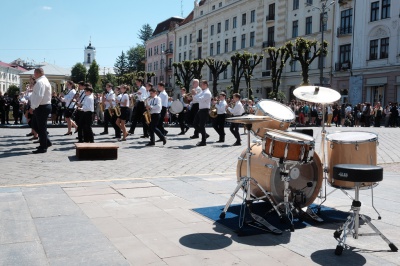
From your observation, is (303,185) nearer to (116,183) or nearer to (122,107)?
(116,183)

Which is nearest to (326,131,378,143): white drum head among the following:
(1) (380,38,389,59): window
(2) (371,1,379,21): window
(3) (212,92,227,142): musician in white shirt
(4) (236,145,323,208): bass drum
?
(4) (236,145,323,208): bass drum

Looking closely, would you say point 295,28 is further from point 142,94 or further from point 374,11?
point 142,94

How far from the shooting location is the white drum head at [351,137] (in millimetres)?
5438

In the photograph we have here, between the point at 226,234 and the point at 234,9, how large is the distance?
53.5m

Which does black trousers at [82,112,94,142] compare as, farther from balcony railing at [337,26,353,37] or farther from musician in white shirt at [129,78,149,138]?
balcony railing at [337,26,353,37]

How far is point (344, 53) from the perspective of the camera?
39.7 m

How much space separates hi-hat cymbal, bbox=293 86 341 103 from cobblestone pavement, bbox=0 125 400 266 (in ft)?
5.20

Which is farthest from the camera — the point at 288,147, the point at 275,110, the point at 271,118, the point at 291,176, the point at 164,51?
the point at 164,51

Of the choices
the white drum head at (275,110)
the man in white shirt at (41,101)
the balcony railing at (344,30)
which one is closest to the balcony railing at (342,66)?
the balcony railing at (344,30)

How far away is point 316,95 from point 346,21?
36.8 m

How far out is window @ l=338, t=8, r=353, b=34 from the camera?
3900 cm

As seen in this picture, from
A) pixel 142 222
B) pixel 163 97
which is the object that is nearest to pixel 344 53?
pixel 163 97

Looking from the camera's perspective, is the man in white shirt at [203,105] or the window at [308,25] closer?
the man in white shirt at [203,105]

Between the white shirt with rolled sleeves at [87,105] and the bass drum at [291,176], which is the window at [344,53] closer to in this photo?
the white shirt with rolled sleeves at [87,105]
